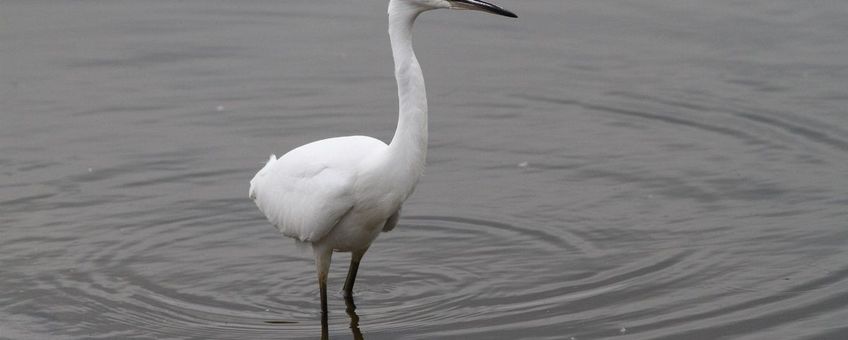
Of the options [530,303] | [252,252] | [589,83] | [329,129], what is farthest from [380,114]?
[530,303]

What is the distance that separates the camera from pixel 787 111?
12039 millimetres

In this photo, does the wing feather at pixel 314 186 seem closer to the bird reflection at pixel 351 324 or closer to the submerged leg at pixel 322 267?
the submerged leg at pixel 322 267

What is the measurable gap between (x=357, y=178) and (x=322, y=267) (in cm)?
89

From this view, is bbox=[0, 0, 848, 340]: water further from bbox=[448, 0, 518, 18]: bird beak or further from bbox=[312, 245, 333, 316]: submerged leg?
bbox=[448, 0, 518, 18]: bird beak

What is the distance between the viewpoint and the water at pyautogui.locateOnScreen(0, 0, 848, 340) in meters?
8.16

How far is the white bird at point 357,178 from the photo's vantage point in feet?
23.5

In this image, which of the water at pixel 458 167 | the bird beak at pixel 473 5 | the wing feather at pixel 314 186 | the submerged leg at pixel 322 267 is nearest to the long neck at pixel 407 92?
the bird beak at pixel 473 5

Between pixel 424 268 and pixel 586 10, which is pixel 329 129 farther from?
pixel 586 10

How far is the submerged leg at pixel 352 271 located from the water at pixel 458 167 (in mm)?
133

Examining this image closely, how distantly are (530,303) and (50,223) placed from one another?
3.67 metres

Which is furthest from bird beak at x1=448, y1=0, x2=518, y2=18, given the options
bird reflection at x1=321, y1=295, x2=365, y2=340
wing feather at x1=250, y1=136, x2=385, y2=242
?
bird reflection at x1=321, y1=295, x2=365, y2=340

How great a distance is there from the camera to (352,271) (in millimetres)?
8328

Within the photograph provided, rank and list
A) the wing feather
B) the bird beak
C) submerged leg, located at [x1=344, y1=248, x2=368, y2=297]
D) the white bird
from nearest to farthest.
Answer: the bird beak < the white bird < the wing feather < submerged leg, located at [x1=344, y1=248, x2=368, y2=297]

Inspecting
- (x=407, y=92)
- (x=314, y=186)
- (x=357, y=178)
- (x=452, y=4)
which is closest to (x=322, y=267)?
(x=314, y=186)
